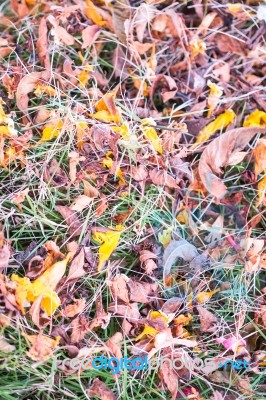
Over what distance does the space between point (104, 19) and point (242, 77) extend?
338 mm

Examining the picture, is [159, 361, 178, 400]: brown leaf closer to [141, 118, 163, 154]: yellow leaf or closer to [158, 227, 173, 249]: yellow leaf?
[158, 227, 173, 249]: yellow leaf

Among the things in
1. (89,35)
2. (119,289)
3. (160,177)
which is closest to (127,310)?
(119,289)

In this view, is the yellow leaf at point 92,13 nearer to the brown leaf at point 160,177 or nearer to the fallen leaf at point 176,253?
the brown leaf at point 160,177

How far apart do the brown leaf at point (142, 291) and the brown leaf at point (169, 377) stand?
0.40 ft

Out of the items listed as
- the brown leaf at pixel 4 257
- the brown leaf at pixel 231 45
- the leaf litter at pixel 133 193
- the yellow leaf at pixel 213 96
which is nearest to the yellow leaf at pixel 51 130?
the leaf litter at pixel 133 193

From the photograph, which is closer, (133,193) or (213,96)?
(133,193)

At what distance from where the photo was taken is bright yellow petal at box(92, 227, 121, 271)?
3.43 ft

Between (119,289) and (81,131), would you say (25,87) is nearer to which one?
(81,131)

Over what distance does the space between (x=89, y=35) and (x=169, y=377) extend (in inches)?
28.5

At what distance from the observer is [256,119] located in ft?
4.03

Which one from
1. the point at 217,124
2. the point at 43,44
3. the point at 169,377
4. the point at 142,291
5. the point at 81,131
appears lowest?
the point at 169,377

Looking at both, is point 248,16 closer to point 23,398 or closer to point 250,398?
point 250,398

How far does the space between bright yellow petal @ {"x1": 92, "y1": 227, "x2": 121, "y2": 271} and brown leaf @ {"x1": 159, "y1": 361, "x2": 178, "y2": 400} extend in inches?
8.4

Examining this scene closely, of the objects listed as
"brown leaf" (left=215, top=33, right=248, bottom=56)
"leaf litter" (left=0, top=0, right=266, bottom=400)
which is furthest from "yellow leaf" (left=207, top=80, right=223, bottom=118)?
"brown leaf" (left=215, top=33, right=248, bottom=56)
